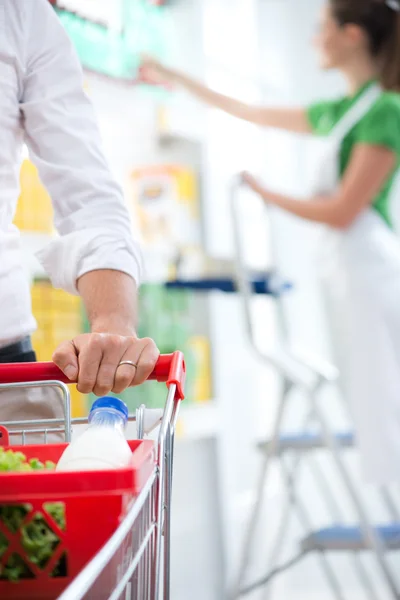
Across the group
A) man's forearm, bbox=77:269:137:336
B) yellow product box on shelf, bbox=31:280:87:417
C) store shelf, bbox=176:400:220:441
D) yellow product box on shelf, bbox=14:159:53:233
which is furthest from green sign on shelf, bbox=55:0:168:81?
man's forearm, bbox=77:269:137:336

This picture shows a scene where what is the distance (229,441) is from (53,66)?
225 cm

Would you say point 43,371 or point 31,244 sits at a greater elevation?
point 43,371

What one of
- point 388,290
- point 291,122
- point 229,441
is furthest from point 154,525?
point 229,441

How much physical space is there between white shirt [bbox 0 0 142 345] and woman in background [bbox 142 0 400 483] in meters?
1.16

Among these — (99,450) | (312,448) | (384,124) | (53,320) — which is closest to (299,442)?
(312,448)

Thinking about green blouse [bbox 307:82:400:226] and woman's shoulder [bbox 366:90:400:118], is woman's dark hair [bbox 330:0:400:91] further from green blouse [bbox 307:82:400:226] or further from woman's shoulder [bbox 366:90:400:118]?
woman's shoulder [bbox 366:90:400:118]

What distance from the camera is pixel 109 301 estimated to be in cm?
83

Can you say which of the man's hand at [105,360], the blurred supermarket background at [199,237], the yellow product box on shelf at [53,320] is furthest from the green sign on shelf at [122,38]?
the man's hand at [105,360]

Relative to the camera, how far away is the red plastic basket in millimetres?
455

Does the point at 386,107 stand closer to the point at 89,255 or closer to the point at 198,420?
the point at 198,420

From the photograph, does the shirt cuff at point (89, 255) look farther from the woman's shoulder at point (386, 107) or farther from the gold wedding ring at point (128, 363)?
the woman's shoulder at point (386, 107)

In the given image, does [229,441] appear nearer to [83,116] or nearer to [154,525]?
[83,116]

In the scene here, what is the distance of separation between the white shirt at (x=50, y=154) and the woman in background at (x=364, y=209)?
3.79ft

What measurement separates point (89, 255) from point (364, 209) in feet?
4.73
